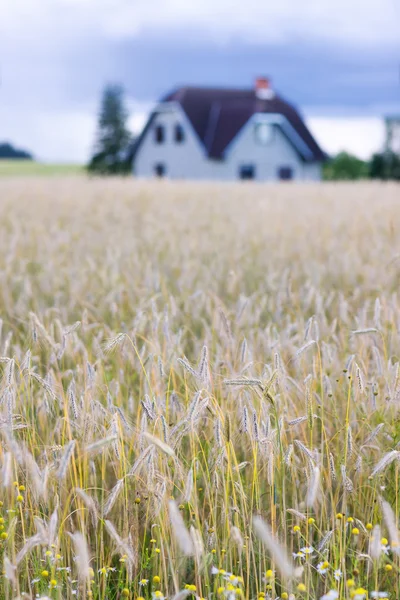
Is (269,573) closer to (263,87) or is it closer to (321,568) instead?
(321,568)

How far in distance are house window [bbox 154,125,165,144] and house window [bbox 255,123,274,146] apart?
16.3 feet

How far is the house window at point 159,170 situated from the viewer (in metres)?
39.0

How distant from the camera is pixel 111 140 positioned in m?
48.2

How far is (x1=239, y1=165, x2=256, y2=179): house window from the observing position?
120 ft

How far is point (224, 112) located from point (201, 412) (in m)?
35.6

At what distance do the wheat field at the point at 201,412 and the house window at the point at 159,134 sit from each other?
3142 cm

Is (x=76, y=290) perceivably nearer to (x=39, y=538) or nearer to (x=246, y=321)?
(x=246, y=321)

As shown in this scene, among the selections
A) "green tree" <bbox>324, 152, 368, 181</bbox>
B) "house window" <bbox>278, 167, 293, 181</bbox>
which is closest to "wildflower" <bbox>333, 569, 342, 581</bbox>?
"house window" <bbox>278, 167, 293, 181</bbox>

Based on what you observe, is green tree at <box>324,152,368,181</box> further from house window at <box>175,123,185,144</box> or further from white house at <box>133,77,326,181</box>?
house window at <box>175,123,185,144</box>

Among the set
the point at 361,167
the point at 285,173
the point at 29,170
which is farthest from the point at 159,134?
the point at 361,167

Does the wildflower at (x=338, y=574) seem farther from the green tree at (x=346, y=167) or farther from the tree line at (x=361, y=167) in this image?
the green tree at (x=346, y=167)

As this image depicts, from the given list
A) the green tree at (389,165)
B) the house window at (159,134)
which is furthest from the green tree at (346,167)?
the house window at (159,134)

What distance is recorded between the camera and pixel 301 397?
8.39 ft

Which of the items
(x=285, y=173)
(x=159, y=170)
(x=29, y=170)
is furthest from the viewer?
(x=29, y=170)
